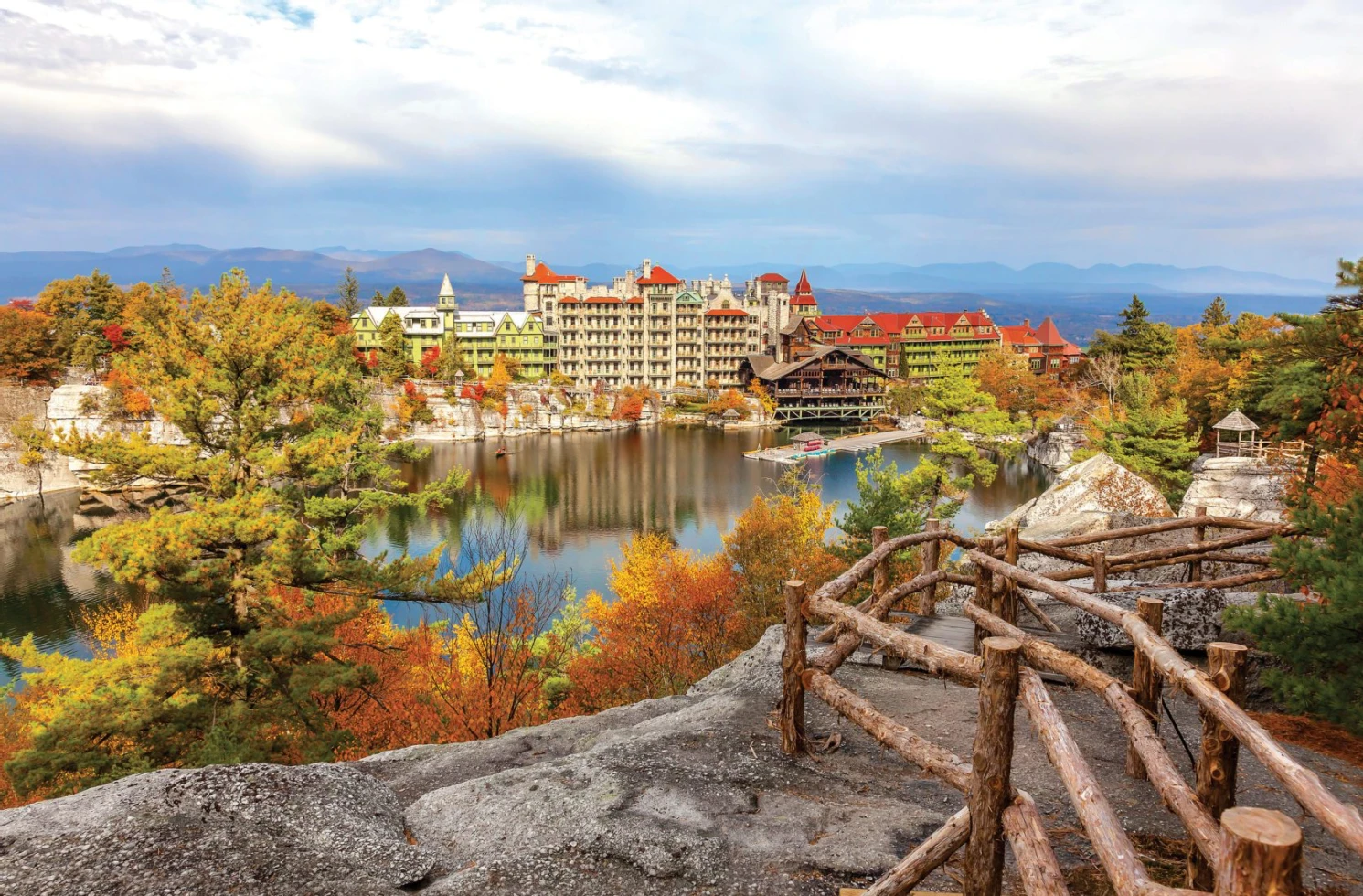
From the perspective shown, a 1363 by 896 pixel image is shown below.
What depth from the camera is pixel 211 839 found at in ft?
16.0

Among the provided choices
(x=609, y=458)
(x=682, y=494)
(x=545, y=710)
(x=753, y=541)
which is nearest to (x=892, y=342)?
(x=609, y=458)

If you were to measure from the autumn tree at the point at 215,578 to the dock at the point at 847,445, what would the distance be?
39.7m

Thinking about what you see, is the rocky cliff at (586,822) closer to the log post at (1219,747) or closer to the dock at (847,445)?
the log post at (1219,747)

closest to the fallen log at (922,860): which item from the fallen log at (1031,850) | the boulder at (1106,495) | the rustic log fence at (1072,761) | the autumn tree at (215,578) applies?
the rustic log fence at (1072,761)

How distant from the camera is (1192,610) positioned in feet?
26.2

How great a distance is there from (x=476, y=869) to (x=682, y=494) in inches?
1580

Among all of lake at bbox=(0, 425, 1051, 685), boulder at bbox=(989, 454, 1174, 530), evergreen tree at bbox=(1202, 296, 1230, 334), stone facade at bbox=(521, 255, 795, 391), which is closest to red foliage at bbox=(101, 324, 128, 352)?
lake at bbox=(0, 425, 1051, 685)

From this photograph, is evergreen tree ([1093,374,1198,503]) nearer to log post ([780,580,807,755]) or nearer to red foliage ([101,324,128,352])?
log post ([780,580,807,755])

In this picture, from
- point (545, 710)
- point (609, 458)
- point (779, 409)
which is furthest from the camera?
point (779, 409)

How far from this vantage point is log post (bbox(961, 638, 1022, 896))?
149 inches

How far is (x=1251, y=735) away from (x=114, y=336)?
65203 millimetres

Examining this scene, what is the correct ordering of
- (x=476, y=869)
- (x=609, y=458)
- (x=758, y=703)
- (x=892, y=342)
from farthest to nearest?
(x=892, y=342) < (x=609, y=458) < (x=758, y=703) < (x=476, y=869)

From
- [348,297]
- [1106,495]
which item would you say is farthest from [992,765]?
[348,297]

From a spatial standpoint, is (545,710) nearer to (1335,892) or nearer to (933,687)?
(933,687)
